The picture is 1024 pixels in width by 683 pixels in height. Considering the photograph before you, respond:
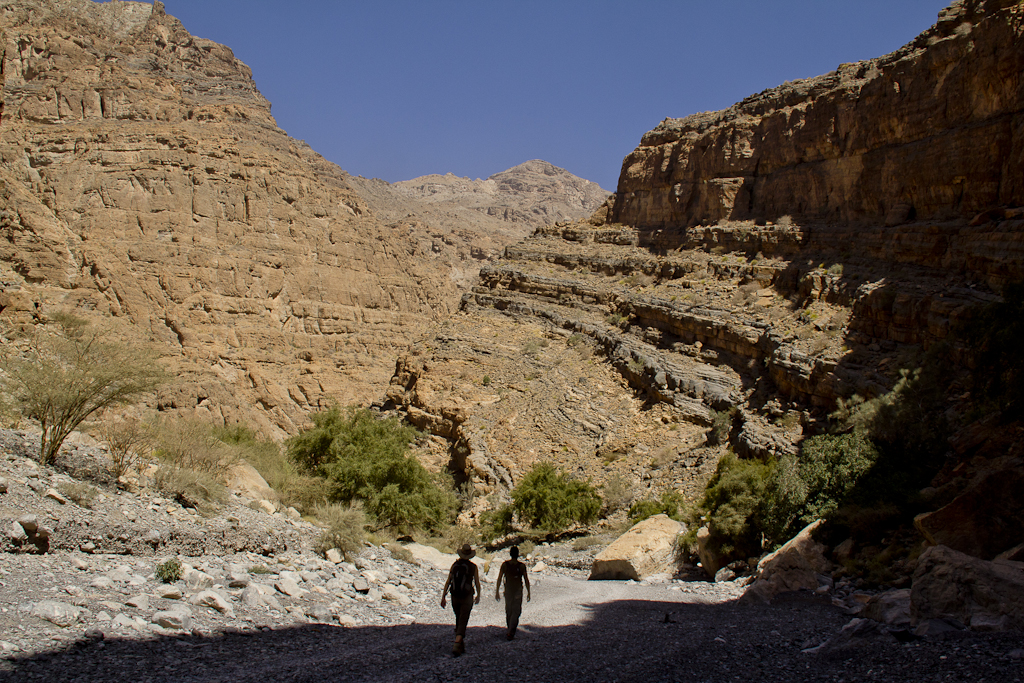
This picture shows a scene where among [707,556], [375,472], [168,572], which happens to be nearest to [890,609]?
[707,556]

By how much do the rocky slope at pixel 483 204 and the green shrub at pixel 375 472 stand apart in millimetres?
63543

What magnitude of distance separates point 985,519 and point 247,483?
1421 centimetres

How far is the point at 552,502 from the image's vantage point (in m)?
19.5

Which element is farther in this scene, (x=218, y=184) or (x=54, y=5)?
(x=54, y=5)

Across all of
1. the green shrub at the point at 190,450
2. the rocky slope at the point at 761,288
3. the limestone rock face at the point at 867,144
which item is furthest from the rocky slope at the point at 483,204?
the green shrub at the point at 190,450

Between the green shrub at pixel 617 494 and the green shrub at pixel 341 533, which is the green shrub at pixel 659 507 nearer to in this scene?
the green shrub at pixel 617 494

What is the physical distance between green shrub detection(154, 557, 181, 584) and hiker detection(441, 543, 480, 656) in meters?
3.47

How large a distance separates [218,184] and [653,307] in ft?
145

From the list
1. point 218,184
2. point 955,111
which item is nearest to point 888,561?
point 955,111

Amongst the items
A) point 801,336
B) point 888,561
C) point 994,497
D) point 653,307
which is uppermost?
point 653,307

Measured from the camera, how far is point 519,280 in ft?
113

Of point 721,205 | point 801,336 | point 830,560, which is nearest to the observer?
point 830,560

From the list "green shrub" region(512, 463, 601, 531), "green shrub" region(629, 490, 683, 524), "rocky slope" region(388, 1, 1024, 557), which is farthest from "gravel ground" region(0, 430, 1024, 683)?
"green shrub" region(512, 463, 601, 531)

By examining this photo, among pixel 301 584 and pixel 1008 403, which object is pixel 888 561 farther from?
pixel 301 584
